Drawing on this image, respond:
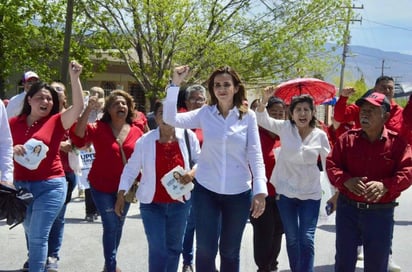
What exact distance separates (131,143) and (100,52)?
681 inches

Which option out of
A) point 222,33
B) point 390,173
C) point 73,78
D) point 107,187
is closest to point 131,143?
point 107,187

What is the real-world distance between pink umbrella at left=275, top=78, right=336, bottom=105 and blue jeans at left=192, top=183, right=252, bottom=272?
2.27 m

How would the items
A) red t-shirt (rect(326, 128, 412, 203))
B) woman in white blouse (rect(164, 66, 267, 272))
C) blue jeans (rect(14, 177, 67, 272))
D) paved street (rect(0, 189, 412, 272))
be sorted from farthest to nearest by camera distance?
1. paved street (rect(0, 189, 412, 272))
2. blue jeans (rect(14, 177, 67, 272))
3. woman in white blouse (rect(164, 66, 267, 272))
4. red t-shirt (rect(326, 128, 412, 203))

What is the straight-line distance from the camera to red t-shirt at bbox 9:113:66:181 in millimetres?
5352

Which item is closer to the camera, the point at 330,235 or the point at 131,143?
the point at 131,143

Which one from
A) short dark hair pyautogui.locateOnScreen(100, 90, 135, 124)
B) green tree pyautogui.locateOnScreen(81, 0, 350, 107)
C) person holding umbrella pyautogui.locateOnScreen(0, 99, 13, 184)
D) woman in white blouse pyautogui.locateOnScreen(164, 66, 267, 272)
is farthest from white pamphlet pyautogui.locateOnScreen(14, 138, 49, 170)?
green tree pyautogui.locateOnScreen(81, 0, 350, 107)

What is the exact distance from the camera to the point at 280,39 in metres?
20.5

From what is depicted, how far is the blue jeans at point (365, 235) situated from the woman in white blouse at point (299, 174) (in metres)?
0.82

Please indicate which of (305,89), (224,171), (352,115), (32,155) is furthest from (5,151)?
(352,115)

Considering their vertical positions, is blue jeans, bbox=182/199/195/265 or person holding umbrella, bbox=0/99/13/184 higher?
person holding umbrella, bbox=0/99/13/184

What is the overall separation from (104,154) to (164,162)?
1038mm

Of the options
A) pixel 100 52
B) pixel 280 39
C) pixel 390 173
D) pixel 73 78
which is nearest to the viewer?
pixel 390 173

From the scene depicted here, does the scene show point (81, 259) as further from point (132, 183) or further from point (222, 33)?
point (222, 33)

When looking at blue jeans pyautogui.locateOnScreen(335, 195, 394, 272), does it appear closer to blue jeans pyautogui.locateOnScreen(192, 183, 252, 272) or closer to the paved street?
blue jeans pyautogui.locateOnScreen(192, 183, 252, 272)
